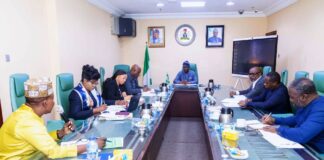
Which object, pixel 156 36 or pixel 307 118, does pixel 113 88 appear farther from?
pixel 156 36

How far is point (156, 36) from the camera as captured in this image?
243 inches

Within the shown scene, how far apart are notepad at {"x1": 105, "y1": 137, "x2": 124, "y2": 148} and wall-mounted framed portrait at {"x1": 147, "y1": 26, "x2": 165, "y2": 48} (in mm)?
4870

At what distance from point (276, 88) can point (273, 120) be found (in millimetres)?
774

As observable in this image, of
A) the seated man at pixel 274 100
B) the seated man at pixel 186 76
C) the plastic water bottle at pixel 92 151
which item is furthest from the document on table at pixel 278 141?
the seated man at pixel 186 76

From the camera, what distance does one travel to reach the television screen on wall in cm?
443

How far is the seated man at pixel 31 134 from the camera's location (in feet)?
3.99

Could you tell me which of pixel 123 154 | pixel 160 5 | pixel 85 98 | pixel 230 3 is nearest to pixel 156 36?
pixel 160 5

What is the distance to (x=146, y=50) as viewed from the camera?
6.16 m

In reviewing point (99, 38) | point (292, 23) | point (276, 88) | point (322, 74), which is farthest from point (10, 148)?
point (292, 23)

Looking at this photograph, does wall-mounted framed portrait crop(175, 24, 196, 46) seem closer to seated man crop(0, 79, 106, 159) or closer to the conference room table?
the conference room table

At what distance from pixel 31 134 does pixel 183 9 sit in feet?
15.8

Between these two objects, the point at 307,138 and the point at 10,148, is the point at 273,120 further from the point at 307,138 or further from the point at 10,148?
the point at 10,148

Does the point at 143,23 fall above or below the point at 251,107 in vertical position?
above

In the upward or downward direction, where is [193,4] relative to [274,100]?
upward
